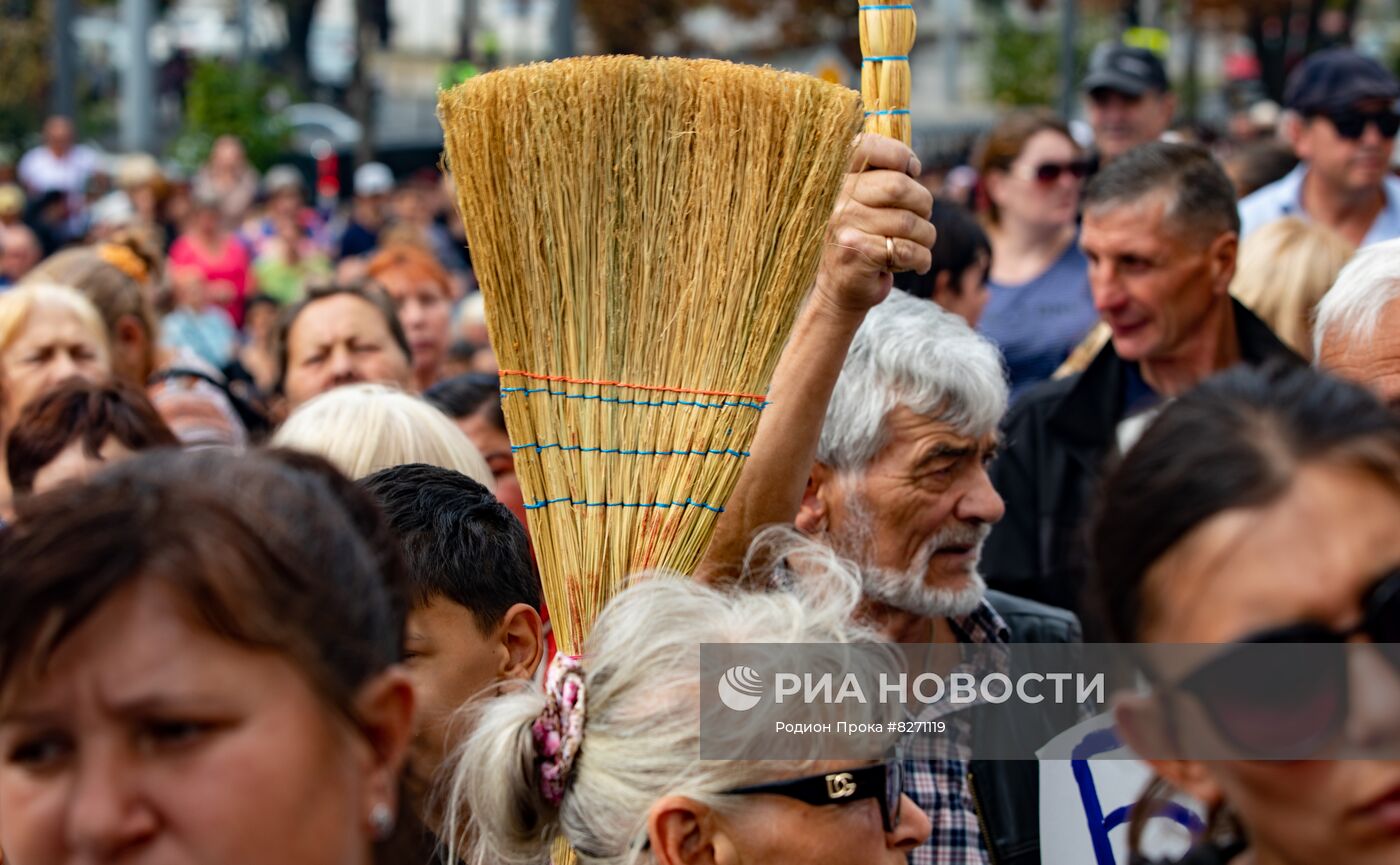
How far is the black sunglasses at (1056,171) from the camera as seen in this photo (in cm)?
695

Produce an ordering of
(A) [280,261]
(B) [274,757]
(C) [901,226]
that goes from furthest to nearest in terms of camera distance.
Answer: (A) [280,261]
(C) [901,226]
(B) [274,757]

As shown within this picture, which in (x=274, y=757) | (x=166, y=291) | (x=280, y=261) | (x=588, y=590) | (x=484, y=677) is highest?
(x=274, y=757)

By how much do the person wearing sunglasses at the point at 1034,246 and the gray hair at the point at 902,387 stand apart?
2796 mm

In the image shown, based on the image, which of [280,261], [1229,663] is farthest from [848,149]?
[280,261]

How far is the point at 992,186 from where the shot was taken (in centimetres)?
727

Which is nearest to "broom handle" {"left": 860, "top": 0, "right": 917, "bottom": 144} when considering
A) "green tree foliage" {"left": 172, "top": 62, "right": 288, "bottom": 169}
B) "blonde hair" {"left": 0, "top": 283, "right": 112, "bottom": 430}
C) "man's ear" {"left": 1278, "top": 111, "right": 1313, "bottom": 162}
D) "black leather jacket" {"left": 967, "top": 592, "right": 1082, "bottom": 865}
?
"black leather jacket" {"left": 967, "top": 592, "right": 1082, "bottom": 865}

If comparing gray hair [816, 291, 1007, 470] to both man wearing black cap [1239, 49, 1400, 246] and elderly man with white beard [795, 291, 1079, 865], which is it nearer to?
elderly man with white beard [795, 291, 1079, 865]

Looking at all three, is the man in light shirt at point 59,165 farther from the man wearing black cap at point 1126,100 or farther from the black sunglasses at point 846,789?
the black sunglasses at point 846,789

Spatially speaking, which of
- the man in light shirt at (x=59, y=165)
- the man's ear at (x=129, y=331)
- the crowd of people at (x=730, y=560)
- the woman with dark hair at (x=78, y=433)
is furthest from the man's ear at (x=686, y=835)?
the man in light shirt at (x=59, y=165)

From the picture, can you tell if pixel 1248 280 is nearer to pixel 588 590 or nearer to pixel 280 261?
pixel 588 590

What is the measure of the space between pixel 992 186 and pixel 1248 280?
225 cm

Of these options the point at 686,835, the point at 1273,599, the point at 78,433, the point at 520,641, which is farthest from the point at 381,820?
the point at 78,433

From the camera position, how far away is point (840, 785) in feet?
7.44

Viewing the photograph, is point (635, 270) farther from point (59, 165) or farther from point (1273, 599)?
point (59, 165)
